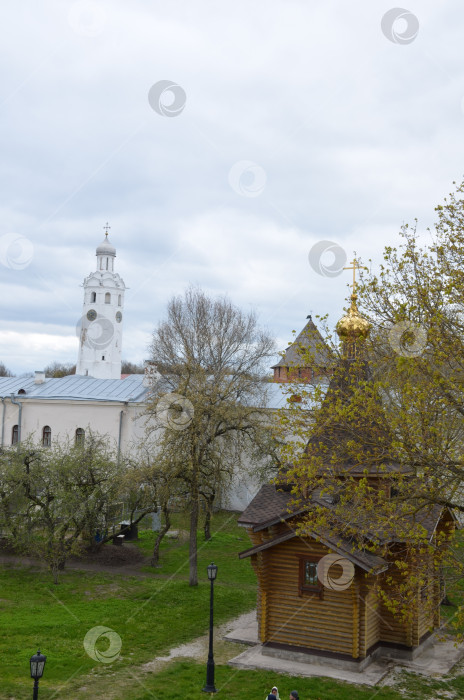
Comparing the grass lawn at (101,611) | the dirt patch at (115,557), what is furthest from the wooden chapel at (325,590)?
the dirt patch at (115,557)

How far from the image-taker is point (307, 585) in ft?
50.8

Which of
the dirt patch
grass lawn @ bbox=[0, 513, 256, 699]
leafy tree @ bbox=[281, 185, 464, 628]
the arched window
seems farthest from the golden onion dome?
the arched window

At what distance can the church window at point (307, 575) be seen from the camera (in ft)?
50.7

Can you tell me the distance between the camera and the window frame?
15.3m

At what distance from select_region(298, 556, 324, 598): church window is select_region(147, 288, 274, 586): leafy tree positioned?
6363mm

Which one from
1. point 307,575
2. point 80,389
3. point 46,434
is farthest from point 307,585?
point 46,434

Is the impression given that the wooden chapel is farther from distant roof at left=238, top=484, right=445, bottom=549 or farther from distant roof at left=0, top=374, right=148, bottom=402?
distant roof at left=0, top=374, right=148, bottom=402

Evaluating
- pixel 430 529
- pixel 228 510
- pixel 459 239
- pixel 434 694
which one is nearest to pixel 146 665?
pixel 434 694

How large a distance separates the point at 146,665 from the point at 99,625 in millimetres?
2949

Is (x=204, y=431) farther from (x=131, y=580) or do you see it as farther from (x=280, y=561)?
(x=280, y=561)

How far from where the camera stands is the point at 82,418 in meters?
36.0

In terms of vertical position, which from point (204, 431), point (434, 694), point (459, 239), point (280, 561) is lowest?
point (434, 694)

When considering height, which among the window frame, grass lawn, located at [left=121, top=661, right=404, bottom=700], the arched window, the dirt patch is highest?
the arched window

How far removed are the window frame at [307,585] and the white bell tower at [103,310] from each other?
177 ft
